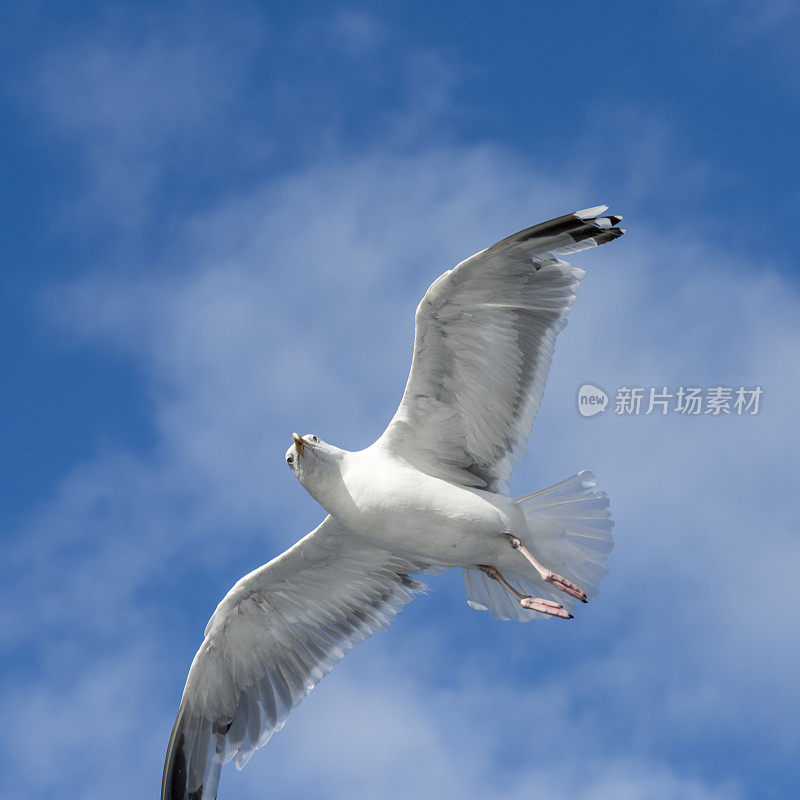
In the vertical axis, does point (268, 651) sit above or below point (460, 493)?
below

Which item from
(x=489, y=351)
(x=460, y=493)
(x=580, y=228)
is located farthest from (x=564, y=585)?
(x=580, y=228)

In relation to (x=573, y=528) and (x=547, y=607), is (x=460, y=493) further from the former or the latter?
(x=547, y=607)

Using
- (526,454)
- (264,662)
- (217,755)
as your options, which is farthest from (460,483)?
(217,755)

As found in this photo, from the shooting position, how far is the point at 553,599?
8.56 meters

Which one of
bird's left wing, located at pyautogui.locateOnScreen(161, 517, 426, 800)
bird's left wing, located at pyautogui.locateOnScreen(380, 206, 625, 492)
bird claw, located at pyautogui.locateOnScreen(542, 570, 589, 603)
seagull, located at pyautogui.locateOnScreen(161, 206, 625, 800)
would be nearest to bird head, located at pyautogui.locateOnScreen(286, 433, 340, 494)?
seagull, located at pyautogui.locateOnScreen(161, 206, 625, 800)

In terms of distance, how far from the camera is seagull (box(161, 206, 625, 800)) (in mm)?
7738

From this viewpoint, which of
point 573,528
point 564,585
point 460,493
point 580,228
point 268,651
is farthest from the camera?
point 268,651

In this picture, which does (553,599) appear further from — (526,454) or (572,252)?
(572,252)

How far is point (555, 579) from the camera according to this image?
26.0 feet

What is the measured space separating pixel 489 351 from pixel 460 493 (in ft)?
3.48

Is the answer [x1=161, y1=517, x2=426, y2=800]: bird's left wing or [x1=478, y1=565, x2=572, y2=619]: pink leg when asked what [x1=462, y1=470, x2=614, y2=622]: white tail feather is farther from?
[x1=161, y1=517, x2=426, y2=800]: bird's left wing

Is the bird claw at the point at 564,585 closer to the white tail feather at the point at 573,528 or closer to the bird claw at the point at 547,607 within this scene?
the bird claw at the point at 547,607

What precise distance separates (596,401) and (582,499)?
860mm

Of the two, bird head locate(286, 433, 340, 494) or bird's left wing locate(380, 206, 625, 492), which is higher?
bird's left wing locate(380, 206, 625, 492)
